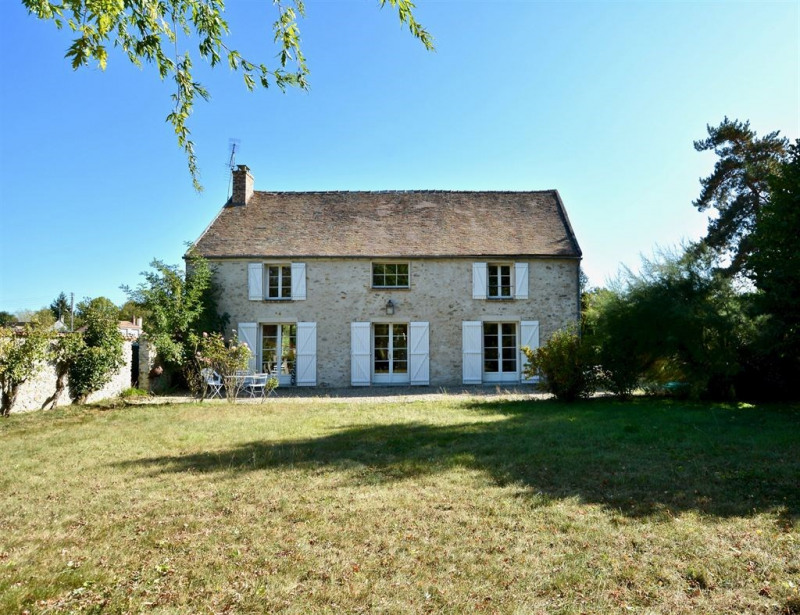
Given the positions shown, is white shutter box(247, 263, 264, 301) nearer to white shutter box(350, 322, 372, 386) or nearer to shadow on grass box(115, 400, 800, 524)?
white shutter box(350, 322, 372, 386)

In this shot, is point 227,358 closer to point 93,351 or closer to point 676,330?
point 93,351

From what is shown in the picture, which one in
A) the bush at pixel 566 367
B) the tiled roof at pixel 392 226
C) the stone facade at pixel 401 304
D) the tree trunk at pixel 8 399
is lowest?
the tree trunk at pixel 8 399

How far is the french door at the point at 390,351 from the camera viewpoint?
15203 mm

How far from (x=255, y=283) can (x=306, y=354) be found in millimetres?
2635

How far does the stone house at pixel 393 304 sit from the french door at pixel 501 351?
0.03m

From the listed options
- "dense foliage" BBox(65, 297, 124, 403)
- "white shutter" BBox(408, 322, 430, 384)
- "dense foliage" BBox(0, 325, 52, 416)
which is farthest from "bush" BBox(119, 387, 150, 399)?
"white shutter" BBox(408, 322, 430, 384)

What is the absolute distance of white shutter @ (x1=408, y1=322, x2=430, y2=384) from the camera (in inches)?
587

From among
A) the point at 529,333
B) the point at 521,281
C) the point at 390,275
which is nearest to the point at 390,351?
the point at 390,275

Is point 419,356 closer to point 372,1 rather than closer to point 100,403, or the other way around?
point 100,403

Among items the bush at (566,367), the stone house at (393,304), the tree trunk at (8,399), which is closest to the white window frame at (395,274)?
the stone house at (393,304)

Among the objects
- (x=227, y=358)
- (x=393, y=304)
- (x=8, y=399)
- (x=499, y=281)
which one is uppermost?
(x=499, y=281)

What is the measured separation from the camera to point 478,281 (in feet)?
49.9

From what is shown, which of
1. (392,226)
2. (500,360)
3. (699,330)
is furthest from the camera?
(392,226)

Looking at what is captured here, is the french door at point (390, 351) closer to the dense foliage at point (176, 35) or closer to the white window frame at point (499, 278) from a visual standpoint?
the white window frame at point (499, 278)
